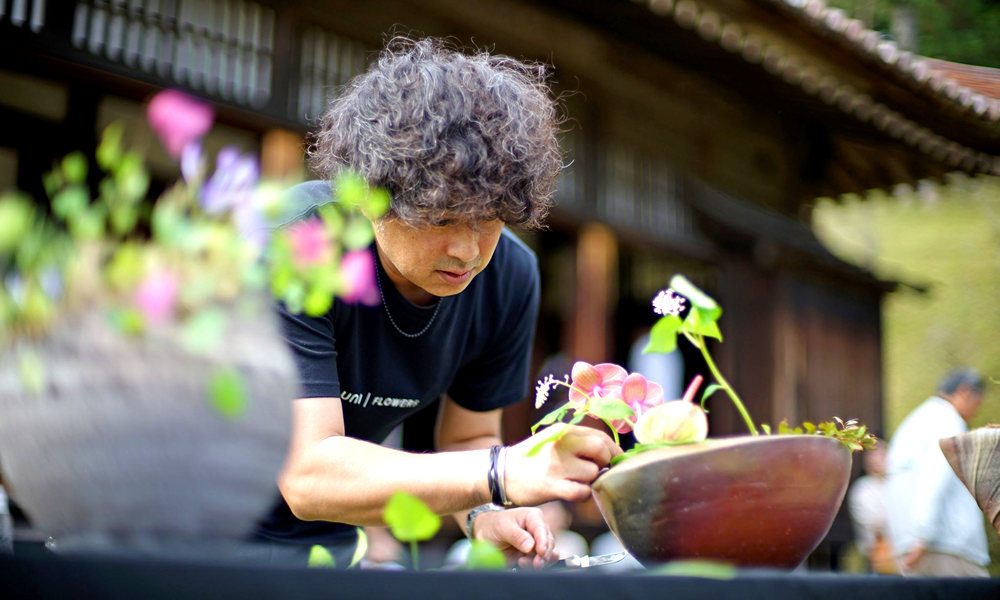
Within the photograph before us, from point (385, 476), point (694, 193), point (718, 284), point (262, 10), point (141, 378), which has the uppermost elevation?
point (262, 10)

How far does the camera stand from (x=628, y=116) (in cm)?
532

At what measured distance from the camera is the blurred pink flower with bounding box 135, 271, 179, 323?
1.65ft

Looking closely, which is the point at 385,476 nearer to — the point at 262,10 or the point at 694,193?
the point at 262,10

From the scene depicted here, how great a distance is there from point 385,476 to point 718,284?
202 inches

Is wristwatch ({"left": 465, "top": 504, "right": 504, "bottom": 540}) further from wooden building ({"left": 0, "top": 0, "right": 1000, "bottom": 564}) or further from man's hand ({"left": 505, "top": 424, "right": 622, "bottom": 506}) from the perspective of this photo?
wooden building ({"left": 0, "top": 0, "right": 1000, "bottom": 564})

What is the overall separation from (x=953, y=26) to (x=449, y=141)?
1.87 m

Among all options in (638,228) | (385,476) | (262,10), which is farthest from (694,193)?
(385,476)

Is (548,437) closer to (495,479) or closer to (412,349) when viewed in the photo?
(495,479)

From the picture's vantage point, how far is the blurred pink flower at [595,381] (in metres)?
0.89

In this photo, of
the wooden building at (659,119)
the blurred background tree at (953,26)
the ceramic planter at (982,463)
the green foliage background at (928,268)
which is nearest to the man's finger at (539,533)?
the ceramic planter at (982,463)

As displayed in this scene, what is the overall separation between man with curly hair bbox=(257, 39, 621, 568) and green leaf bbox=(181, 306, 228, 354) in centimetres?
39

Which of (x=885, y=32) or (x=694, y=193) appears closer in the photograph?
Answer: (x=885, y=32)

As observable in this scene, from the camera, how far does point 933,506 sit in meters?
3.24

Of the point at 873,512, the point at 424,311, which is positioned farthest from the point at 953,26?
the point at 873,512
